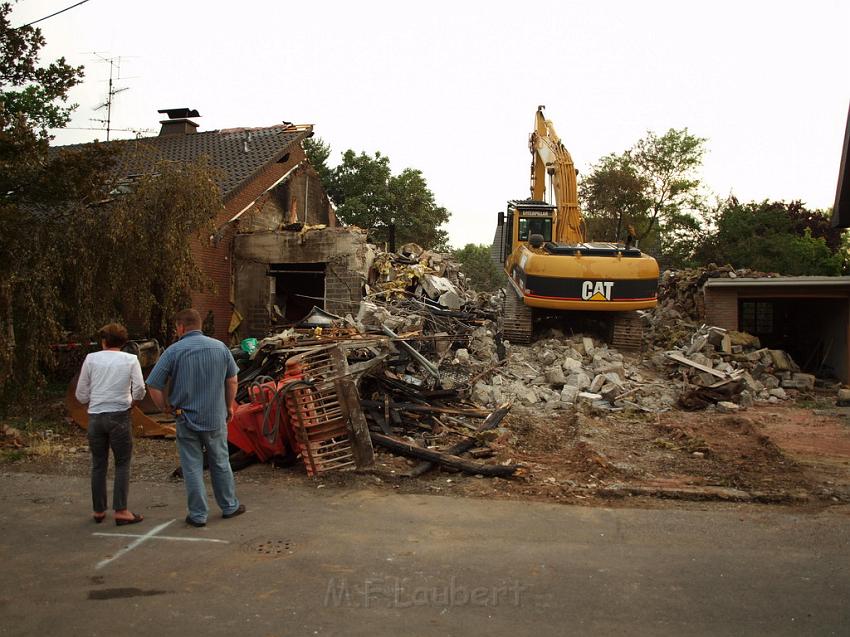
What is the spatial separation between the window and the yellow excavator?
808 cm

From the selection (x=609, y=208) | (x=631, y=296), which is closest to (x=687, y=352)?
(x=631, y=296)

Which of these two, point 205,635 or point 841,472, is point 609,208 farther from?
point 205,635

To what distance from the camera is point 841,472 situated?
6.61 m

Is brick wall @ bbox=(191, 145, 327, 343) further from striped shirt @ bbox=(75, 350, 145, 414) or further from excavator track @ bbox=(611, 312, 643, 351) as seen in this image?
striped shirt @ bbox=(75, 350, 145, 414)

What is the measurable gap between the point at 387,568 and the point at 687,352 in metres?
10.8

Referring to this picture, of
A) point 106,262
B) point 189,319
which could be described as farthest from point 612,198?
point 189,319

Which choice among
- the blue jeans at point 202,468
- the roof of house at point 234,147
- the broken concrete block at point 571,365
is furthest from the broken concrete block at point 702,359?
the roof of house at point 234,147

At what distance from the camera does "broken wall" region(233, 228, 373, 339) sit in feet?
49.3

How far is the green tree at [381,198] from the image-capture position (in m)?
33.7

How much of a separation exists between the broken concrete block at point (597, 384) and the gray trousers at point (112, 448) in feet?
25.7

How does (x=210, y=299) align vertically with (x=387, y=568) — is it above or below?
above

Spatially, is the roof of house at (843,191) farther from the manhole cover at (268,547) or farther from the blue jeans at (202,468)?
the blue jeans at (202,468)

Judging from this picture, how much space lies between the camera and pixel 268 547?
4367 millimetres

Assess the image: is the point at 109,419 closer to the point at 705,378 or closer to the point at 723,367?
the point at 705,378
